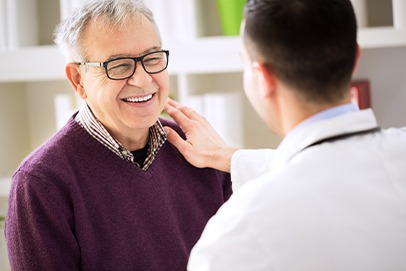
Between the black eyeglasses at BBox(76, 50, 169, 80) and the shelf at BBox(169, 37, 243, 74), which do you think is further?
the shelf at BBox(169, 37, 243, 74)

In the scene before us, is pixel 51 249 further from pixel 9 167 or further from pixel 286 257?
pixel 9 167

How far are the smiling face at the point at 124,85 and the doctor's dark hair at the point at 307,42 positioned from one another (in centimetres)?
55

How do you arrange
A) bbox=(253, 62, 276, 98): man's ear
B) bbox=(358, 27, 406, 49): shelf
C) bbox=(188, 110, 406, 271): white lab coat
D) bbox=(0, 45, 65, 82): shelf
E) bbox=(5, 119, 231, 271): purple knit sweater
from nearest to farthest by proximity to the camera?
bbox=(188, 110, 406, 271): white lab coat, bbox=(253, 62, 276, 98): man's ear, bbox=(5, 119, 231, 271): purple knit sweater, bbox=(358, 27, 406, 49): shelf, bbox=(0, 45, 65, 82): shelf

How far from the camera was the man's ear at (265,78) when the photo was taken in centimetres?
116

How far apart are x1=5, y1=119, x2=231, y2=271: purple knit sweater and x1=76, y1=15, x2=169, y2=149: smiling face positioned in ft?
0.26

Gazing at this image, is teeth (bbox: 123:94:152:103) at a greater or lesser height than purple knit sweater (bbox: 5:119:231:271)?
greater

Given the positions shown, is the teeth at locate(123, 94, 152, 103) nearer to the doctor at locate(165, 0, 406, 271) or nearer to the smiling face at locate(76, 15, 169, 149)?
the smiling face at locate(76, 15, 169, 149)

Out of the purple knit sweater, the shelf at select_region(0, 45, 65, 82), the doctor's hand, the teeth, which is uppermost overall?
the shelf at select_region(0, 45, 65, 82)

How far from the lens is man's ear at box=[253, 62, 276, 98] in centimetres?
116

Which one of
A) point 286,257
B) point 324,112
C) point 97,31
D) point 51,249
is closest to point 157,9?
point 97,31

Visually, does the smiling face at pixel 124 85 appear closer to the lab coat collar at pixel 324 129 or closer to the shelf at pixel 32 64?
the lab coat collar at pixel 324 129

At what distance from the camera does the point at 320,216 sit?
105cm

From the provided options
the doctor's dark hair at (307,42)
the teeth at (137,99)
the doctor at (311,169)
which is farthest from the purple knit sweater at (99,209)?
the doctor's dark hair at (307,42)

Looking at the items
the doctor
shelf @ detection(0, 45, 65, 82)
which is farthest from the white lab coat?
shelf @ detection(0, 45, 65, 82)
